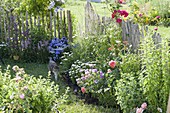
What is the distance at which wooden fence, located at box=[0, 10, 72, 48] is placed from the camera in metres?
7.70

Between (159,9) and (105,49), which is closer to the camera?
(105,49)

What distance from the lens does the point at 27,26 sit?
773 centimetres

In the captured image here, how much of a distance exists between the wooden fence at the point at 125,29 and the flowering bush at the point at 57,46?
25.0 inches

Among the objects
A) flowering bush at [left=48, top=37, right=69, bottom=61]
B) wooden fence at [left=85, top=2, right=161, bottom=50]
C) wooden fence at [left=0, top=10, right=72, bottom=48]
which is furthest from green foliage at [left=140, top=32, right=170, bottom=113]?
wooden fence at [left=0, top=10, right=72, bottom=48]

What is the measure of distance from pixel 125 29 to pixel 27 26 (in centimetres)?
255

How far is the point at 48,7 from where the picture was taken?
7.93 meters

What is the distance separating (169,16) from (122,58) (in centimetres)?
703

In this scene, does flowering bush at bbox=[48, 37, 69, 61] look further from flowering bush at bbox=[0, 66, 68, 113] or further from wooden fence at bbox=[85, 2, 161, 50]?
flowering bush at bbox=[0, 66, 68, 113]

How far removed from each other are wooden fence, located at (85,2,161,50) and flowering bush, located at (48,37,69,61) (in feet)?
2.08

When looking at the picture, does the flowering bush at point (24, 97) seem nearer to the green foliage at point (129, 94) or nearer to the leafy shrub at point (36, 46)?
the green foliage at point (129, 94)

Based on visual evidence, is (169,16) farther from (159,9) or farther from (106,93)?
(106,93)

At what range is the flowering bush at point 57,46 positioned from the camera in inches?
290

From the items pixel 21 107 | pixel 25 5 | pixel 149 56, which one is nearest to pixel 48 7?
pixel 25 5

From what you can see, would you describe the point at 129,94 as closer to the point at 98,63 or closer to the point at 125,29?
the point at 98,63
